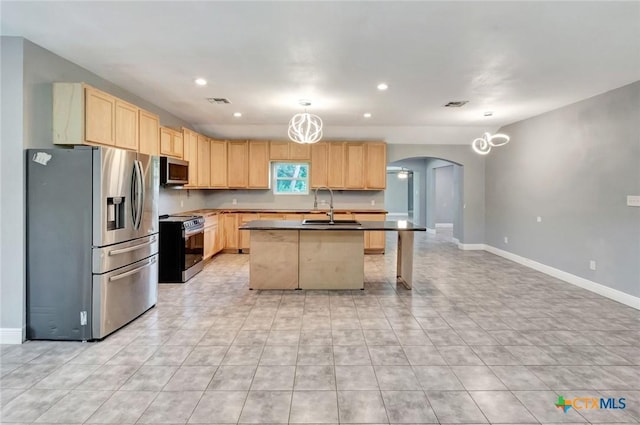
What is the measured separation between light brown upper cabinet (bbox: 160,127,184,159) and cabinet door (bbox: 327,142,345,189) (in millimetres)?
3048

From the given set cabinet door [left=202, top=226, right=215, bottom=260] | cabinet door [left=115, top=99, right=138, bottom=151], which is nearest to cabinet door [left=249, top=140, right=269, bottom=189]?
cabinet door [left=202, top=226, right=215, bottom=260]

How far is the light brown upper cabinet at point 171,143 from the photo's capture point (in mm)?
5355

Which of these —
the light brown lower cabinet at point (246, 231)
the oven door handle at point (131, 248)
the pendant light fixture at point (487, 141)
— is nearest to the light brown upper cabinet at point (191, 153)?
the light brown lower cabinet at point (246, 231)

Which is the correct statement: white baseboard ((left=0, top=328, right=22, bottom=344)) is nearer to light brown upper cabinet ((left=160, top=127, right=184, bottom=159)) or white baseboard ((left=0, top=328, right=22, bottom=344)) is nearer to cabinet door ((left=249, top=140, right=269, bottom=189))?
light brown upper cabinet ((left=160, top=127, right=184, bottom=159))

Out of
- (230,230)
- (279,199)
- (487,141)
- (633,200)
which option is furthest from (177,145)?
(633,200)

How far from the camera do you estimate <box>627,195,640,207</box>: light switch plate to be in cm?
423

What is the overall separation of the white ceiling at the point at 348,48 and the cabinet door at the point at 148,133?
1.33 ft

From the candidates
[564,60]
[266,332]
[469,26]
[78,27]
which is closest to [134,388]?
[266,332]

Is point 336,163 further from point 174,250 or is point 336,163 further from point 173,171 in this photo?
point 174,250

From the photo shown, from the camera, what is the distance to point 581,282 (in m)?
5.12

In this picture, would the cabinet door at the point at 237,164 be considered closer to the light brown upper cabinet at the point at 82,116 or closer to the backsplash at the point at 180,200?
the backsplash at the point at 180,200

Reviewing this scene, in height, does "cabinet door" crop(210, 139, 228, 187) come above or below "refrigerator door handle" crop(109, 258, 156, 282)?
above

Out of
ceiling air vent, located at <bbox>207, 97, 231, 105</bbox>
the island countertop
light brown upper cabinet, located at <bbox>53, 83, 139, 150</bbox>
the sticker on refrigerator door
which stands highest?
ceiling air vent, located at <bbox>207, 97, 231, 105</bbox>

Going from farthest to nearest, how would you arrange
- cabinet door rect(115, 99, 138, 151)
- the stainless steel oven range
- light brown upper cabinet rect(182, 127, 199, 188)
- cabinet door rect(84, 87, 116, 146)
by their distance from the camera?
light brown upper cabinet rect(182, 127, 199, 188) → the stainless steel oven range → cabinet door rect(115, 99, 138, 151) → cabinet door rect(84, 87, 116, 146)
